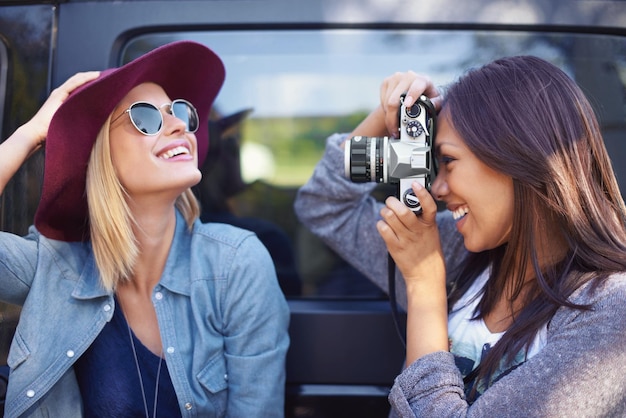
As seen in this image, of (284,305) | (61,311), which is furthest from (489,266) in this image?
(61,311)

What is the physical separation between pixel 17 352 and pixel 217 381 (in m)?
0.52

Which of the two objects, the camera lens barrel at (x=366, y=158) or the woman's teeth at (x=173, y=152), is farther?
the woman's teeth at (x=173, y=152)

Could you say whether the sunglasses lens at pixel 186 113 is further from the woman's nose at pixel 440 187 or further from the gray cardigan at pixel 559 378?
the gray cardigan at pixel 559 378

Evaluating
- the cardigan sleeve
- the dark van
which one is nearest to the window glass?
the dark van

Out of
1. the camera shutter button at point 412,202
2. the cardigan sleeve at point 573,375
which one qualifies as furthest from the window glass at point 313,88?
the cardigan sleeve at point 573,375

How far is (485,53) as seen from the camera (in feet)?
6.58

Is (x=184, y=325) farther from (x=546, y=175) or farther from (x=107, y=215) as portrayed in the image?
(x=546, y=175)

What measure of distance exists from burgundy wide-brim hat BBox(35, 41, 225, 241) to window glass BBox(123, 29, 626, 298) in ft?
0.44

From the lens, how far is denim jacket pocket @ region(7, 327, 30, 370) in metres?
1.74

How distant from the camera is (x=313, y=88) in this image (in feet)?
6.68

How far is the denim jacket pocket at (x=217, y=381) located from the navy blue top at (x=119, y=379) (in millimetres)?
98

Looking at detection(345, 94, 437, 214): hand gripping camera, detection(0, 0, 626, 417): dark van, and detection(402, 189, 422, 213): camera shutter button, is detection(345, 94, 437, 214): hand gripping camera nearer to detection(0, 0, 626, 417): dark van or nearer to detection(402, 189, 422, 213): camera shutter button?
detection(402, 189, 422, 213): camera shutter button

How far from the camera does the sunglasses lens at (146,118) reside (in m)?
1.81

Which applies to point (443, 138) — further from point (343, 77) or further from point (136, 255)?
point (136, 255)
